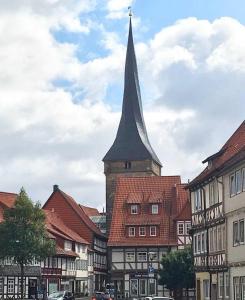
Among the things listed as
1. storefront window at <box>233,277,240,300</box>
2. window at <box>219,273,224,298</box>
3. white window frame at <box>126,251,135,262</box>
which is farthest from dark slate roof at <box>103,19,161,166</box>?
storefront window at <box>233,277,240,300</box>

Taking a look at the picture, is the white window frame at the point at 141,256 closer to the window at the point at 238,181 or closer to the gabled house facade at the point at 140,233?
the gabled house facade at the point at 140,233

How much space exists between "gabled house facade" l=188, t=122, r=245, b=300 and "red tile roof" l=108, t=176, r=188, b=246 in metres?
35.3

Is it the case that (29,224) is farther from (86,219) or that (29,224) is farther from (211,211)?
(86,219)

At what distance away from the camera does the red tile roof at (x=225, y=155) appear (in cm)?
4038

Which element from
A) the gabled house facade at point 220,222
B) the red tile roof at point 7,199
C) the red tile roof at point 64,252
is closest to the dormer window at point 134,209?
the red tile roof at point 64,252

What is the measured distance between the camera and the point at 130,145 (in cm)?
11569

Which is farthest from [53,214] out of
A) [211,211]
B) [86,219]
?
[211,211]

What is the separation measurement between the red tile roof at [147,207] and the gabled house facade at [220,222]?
3530 centimetres

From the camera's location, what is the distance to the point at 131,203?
8831cm

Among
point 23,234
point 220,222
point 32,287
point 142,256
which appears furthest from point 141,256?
point 220,222

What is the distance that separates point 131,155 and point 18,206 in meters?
50.1

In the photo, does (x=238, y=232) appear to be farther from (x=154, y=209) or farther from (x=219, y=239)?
(x=154, y=209)

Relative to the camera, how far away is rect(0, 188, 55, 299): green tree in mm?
64500

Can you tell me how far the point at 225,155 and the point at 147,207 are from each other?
1805 inches
